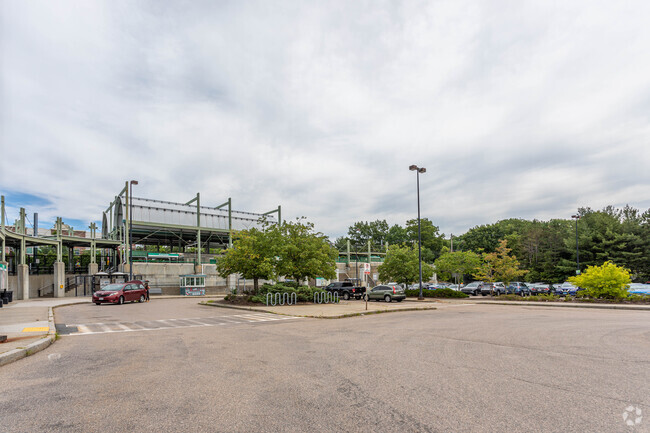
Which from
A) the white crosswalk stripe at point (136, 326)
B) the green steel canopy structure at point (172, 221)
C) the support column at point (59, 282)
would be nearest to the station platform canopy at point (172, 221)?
the green steel canopy structure at point (172, 221)

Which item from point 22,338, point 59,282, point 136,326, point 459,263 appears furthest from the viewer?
point 459,263

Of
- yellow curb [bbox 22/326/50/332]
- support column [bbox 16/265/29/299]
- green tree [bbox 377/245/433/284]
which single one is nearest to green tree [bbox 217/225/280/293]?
yellow curb [bbox 22/326/50/332]

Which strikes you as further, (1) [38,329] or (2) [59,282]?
(2) [59,282]

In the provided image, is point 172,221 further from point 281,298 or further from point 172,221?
point 281,298

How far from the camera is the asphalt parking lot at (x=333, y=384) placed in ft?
15.1

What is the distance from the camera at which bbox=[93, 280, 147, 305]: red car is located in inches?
1084

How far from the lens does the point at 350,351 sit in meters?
9.12

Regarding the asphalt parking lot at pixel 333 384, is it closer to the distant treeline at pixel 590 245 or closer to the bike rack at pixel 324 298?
the bike rack at pixel 324 298

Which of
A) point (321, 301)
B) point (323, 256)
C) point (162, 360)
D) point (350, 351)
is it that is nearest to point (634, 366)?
point (350, 351)

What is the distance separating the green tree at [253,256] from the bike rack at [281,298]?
205cm

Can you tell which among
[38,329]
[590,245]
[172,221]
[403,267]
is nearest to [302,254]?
[403,267]

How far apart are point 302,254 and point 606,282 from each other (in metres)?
20.3

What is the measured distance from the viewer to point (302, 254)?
29.5 m

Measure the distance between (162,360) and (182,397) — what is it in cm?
303
